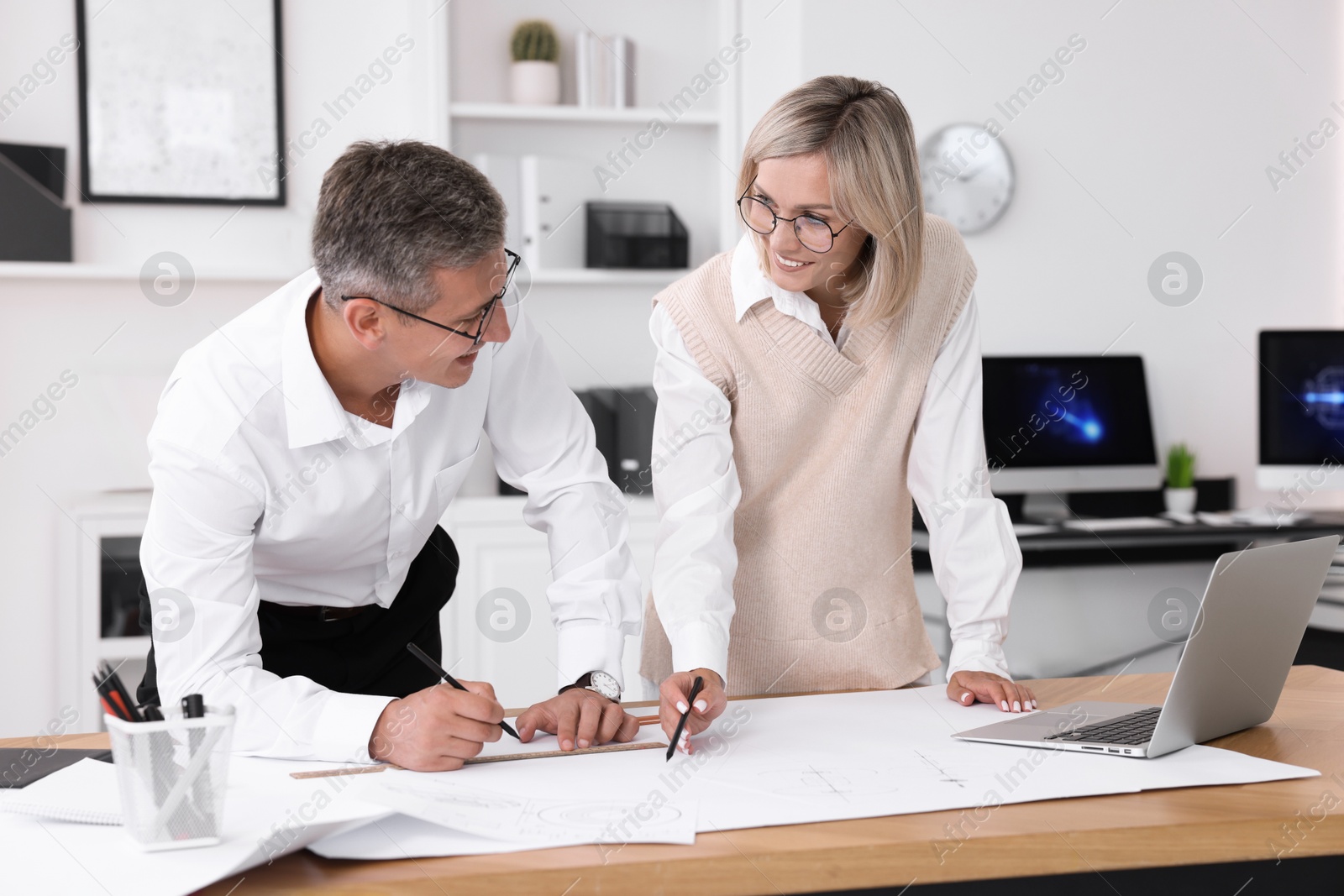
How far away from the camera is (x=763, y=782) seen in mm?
1092

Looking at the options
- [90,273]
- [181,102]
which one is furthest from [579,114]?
[90,273]

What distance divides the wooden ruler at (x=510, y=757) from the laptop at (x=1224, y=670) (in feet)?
1.19

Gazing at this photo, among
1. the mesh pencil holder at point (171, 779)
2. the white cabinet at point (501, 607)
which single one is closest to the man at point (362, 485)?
→ the mesh pencil holder at point (171, 779)

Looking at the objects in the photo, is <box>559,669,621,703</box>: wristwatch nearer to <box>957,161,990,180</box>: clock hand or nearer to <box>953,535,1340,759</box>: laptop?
<box>953,535,1340,759</box>: laptop

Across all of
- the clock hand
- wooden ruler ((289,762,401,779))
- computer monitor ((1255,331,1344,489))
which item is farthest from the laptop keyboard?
the clock hand

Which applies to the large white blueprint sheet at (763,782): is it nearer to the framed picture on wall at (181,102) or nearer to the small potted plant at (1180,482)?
the small potted plant at (1180,482)

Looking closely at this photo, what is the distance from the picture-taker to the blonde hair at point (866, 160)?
141cm

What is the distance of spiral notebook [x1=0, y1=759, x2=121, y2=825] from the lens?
99 centimetres

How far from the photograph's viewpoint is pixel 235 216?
3.43m

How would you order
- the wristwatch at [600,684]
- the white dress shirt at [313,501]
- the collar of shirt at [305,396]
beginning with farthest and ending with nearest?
1. the wristwatch at [600,684]
2. the collar of shirt at [305,396]
3. the white dress shirt at [313,501]

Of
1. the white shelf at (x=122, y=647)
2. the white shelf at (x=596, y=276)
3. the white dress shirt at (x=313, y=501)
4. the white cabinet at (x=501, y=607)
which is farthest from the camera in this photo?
the white shelf at (x=596, y=276)

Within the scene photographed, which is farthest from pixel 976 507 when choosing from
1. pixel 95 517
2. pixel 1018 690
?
pixel 95 517

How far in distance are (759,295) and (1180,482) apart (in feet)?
8.28

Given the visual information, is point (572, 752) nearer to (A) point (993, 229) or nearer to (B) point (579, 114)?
(B) point (579, 114)
